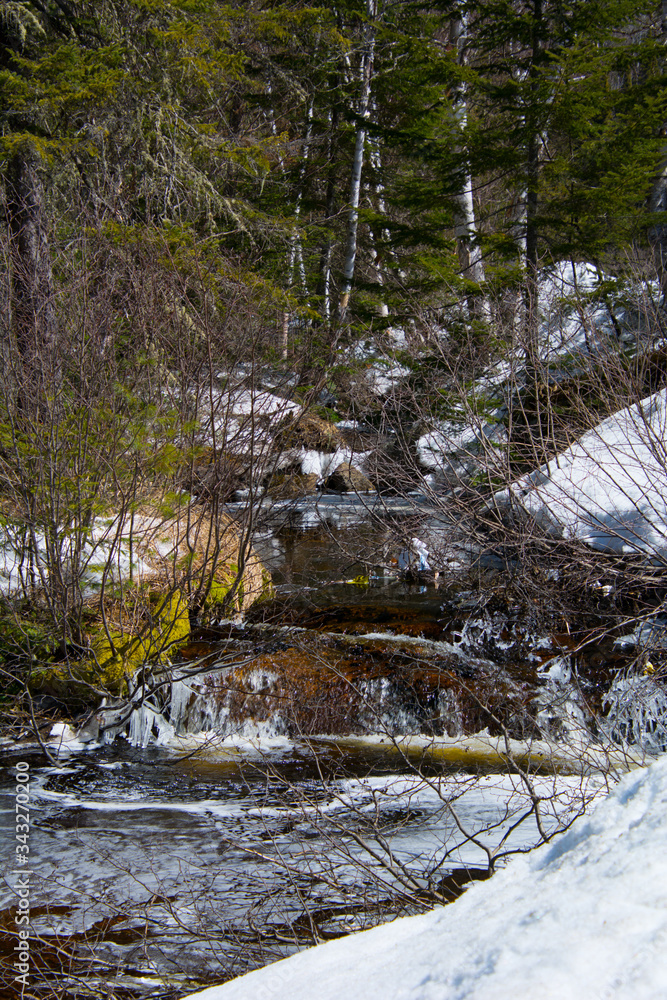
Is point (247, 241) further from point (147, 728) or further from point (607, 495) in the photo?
point (147, 728)

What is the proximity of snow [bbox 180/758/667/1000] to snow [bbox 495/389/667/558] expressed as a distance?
4.94 m

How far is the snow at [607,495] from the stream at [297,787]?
109 cm

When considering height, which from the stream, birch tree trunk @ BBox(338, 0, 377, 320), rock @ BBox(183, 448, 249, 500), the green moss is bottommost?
the stream

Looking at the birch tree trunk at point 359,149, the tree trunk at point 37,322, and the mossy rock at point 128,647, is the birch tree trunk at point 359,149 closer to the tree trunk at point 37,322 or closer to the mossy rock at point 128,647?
the tree trunk at point 37,322

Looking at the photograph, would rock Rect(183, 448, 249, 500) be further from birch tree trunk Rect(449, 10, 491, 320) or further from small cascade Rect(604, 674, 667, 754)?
birch tree trunk Rect(449, 10, 491, 320)

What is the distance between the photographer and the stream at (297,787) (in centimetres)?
331

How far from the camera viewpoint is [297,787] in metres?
4.35

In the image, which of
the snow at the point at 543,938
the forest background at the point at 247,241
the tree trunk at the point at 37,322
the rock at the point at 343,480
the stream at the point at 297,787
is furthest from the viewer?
the rock at the point at 343,480

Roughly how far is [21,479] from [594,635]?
530 centimetres

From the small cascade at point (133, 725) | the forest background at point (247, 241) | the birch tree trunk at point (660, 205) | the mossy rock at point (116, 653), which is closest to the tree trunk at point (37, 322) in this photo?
the forest background at point (247, 241)

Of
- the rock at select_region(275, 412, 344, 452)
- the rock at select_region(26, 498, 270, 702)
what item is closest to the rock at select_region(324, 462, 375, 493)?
the rock at select_region(275, 412, 344, 452)

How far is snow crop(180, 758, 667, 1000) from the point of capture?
1.48 metres

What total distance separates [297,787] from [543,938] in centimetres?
292

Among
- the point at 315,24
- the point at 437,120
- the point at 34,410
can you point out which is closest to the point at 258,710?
the point at 34,410
